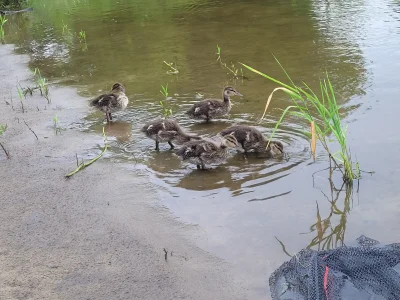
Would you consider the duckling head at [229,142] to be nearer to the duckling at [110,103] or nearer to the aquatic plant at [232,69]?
the duckling at [110,103]

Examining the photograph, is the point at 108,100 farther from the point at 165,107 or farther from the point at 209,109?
the point at 209,109

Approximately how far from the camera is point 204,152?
5.25 meters

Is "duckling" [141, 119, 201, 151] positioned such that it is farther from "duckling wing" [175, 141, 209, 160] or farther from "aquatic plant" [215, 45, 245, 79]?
"aquatic plant" [215, 45, 245, 79]

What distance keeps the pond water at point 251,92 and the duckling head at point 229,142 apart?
0.20 meters

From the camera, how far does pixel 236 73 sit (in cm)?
822

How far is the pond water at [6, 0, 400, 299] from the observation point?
4148 millimetres

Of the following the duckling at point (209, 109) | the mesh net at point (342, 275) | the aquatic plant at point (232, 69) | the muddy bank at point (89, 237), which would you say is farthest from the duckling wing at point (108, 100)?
the mesh net at point (342, 275)

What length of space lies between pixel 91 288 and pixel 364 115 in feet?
13.1

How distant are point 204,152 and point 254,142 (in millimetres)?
627

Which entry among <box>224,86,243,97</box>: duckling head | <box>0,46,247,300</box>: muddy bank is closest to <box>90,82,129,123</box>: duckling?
<box>0,46,247,300</box>: muddy bank

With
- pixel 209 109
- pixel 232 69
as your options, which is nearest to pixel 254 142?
pixel 209 109

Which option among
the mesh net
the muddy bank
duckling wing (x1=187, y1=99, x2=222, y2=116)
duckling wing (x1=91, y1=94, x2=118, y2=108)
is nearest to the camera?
the mesh net

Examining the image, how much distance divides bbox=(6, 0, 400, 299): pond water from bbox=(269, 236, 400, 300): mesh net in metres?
0.25

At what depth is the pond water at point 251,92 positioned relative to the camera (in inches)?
163
